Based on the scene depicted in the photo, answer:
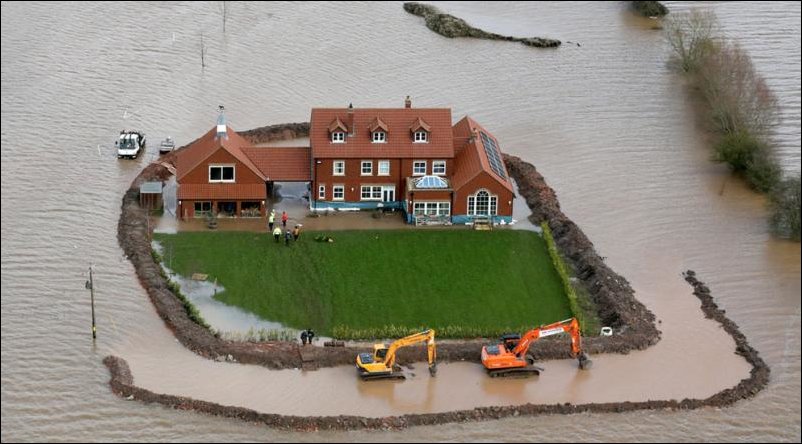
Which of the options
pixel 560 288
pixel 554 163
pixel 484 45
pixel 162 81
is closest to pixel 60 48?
pixel 162 81

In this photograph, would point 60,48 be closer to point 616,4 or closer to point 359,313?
point 359,313

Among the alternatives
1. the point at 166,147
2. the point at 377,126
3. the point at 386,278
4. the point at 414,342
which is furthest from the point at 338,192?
the point at 414,342

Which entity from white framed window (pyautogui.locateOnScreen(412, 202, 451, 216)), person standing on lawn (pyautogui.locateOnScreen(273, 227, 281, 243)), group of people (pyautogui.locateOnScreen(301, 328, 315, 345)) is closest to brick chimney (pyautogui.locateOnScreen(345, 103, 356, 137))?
white framed window (pyautogui.locateOnScreen(412, 202, 451, 216))

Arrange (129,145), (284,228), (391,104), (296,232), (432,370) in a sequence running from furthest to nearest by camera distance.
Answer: (391,104), (129,145), (284,228), (296,232), (432,370)

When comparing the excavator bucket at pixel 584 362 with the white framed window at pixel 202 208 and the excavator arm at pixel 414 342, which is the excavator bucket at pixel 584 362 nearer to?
the excavator arm at pixel 414 342

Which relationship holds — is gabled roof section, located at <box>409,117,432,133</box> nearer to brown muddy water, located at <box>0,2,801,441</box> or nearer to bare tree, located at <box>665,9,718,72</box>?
brown muddy water, located at <box>0,2,801,441</box>

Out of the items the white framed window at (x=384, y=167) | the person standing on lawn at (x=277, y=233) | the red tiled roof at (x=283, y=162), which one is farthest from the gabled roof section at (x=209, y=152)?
the white framed window at (x=384, y=167)

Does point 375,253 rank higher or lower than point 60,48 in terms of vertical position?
lower

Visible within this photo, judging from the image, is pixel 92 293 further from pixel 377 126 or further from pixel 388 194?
pixel 377 126
